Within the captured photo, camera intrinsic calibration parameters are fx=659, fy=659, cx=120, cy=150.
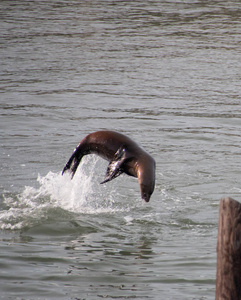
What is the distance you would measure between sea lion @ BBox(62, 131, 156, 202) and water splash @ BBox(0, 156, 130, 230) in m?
0.86

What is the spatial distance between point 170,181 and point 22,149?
3.21 metres

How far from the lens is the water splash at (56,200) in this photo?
8984 millimetres

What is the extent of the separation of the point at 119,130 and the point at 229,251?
918cm

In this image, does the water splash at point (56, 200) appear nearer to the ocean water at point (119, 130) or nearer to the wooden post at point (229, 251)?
the ocean water at point (119, 130)

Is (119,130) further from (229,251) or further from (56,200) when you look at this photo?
(229,251)

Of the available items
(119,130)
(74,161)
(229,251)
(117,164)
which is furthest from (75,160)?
(119,130)

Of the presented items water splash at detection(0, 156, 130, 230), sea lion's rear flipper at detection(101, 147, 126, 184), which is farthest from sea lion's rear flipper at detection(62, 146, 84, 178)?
sea lion's rear flipper at detection(101, 147, 126, 184)

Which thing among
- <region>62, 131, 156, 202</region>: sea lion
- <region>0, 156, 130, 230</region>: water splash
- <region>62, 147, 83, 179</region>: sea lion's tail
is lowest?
<region>0, 156, 130, 230</region>: water splash

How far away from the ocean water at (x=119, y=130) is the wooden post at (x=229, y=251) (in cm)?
142

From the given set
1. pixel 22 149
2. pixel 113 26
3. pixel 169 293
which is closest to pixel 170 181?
pixel 22 149

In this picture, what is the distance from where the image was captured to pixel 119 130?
14.0 meters

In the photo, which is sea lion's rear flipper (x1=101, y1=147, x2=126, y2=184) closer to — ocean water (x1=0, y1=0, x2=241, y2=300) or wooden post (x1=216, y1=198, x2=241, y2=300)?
ocean water (x1=0, y1=0, x2=241, y2=300)

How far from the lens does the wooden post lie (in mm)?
4793

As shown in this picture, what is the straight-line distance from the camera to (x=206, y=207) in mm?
9516
